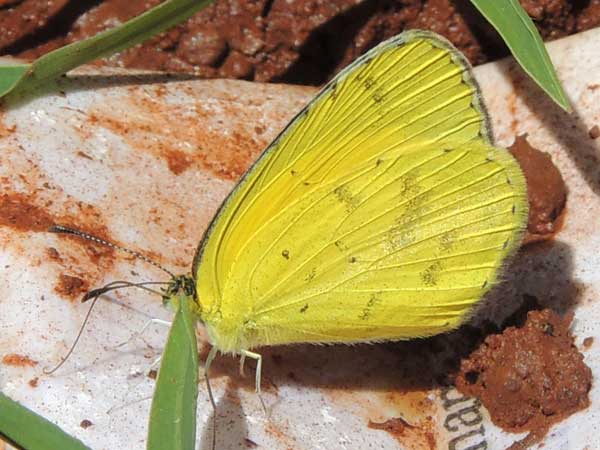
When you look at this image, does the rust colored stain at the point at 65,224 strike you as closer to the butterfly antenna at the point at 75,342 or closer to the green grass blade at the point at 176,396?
A: the butterfly antenna at the point at 75,342

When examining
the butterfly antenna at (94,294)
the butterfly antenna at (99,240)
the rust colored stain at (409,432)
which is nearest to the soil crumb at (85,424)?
the butterfly antenna at (94,294)

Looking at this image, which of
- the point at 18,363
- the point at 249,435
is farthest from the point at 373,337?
the point at 18,363

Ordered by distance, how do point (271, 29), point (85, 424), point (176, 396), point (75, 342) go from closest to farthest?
1. point (176, 396)
2. point (85, 424)
3. point (75, 342)
4. point (271, 29)

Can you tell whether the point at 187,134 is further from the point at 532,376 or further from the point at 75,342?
the point at 532,376

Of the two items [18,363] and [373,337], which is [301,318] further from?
[18,363]

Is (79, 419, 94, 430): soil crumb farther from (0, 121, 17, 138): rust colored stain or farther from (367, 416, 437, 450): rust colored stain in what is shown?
(0, 121, 17, 138): rust colored stain

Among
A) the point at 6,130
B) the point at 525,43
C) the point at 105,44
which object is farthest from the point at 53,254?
the point at 525,43

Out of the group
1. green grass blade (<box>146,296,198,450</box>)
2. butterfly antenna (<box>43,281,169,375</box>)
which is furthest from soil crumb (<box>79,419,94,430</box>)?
green grass blade (<box>146,296,198,450</box>)
